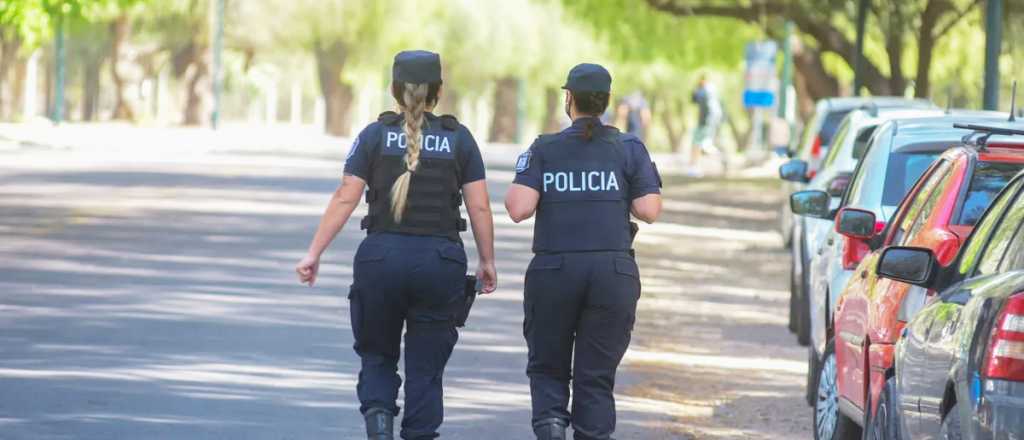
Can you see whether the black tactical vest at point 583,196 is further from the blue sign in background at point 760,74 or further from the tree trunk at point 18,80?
the tree trunk at point 18,80

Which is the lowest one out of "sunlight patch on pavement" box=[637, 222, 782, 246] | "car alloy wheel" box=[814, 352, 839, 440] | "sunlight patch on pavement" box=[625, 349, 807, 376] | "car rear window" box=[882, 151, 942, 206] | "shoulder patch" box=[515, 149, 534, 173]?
→ "sunlight patch on pavement" box=[637, 222, 782, 246]

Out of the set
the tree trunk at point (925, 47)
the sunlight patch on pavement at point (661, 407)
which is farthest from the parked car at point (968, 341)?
the tree trunk at point (925, 47)

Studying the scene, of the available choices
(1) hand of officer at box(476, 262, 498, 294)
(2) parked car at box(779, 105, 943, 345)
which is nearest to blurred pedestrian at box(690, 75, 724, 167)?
(2) parked car at box(779, 105, 943, 345)

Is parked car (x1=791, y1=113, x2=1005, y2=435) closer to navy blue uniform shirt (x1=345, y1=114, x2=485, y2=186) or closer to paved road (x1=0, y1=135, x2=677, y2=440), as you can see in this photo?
paved road (x1=0, y1=135, x2=677, y2=440)

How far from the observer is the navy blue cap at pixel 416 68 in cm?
808

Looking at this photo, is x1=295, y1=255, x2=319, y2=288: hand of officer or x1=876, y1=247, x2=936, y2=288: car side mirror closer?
x1=876, y1=247, x2=936, y2=288: car side mirror

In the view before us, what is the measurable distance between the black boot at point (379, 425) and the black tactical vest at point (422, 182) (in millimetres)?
676

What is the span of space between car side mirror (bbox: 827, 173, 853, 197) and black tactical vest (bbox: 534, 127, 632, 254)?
22.5 feet

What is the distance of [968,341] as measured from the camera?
555 centimetres

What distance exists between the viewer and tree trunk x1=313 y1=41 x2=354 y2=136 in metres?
70.7

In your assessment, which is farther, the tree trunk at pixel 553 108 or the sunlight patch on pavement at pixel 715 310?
the tree trunk at pixel 553 108

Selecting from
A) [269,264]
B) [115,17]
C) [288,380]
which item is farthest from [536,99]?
[288,380]

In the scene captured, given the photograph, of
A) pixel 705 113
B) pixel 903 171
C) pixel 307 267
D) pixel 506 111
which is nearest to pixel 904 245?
pixel 307 267

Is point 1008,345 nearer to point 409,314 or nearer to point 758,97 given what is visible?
point 409,314
